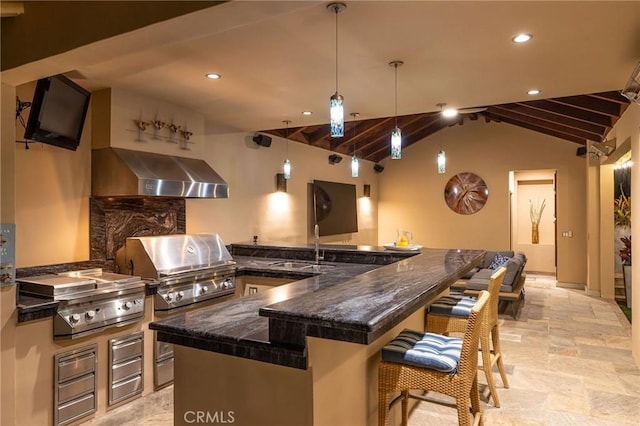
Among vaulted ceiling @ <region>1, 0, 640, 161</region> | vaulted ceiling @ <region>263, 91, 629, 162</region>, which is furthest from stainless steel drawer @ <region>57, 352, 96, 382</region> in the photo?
vaulted ceiling @ <region>263, 91, 629, 162</region>

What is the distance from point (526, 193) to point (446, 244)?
304 centimetres

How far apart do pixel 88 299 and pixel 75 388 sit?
0.62 metres

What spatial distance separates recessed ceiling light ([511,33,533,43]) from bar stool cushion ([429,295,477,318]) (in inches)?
72.4

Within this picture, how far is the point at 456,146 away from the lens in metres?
9.27

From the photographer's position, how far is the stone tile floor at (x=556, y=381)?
118 inches

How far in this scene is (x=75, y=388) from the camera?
2.85 meters

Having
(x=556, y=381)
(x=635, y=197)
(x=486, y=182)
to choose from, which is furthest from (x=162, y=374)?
(x=486, y=182)

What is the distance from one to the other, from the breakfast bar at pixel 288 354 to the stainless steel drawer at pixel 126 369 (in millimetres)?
1510

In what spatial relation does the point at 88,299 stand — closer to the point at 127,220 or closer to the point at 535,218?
the point at 127,220

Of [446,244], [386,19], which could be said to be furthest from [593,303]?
[386,19]

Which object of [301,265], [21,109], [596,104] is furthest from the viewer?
[596,104]

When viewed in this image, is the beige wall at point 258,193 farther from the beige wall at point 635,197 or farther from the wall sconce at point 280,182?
the beige wall at point 635,197

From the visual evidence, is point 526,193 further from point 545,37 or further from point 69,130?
point 69,130

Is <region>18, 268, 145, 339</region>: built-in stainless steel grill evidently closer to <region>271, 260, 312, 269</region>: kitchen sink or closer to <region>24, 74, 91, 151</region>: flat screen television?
<region>24, 74, 91, 151</region>: flat screen television
